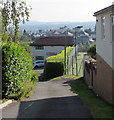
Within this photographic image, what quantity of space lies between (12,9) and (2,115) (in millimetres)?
20735

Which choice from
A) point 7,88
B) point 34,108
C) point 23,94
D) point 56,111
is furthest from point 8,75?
point 56,111

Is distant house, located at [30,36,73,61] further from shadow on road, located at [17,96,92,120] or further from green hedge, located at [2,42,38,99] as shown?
shadow on road, located at [17,96,92,120]

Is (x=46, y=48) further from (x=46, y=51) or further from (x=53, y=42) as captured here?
(x=53, y=42)

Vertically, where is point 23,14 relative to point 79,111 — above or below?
above

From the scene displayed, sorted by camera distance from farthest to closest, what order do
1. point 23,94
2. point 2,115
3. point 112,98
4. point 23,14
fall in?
point 23,14
point 23,94
point 112,98
point 2,115

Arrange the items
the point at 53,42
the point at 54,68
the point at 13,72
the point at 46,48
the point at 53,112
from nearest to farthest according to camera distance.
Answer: the point at 53,112 < the point at 13,72 < the point at 54,68 < the point at 46,48 < the point at 53,42

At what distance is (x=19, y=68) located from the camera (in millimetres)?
16953

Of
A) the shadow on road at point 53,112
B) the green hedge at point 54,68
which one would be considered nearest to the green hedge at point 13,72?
the shadow on road at point 53,112

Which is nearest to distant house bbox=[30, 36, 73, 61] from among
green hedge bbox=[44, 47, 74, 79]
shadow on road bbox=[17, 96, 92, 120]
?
green hedge bbox=[44, 47, 74, 79]

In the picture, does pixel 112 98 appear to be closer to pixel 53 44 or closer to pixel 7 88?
pixel 7 88

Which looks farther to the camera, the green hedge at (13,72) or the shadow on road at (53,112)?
the green hedge at (13,72)

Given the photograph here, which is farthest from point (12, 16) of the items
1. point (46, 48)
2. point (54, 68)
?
point (46, 48)

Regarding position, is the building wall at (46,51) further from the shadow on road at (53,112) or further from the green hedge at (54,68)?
the shadow on road at (53,112)

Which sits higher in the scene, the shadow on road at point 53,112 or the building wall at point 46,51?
the building wall at point 46,51
